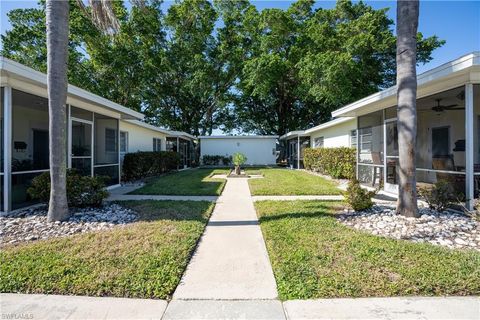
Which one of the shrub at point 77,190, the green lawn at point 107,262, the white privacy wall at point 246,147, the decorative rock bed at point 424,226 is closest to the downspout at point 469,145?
the decorative rock bed at point 424,226

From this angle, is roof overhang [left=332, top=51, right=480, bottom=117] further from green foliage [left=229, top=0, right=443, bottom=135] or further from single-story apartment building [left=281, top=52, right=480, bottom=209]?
green foliage [left=229, top=0, right=443, bottom=135]

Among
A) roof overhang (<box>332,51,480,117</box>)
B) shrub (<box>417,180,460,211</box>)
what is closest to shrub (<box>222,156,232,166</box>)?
roof overhang (<box>332,51,480,117</box>)

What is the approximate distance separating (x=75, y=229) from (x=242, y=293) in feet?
11.7

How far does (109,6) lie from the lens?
18.9ft

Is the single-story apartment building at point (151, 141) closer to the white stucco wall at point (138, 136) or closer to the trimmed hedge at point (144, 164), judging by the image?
the white stucco wall at point (138, 136)

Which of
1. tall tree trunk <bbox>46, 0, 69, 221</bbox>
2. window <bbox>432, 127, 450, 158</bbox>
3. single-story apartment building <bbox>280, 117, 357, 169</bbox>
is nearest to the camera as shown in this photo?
tall tree trunk <bbox>46, 0, 69, 221</bbox>

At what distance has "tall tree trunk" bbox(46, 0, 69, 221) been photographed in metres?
5.12

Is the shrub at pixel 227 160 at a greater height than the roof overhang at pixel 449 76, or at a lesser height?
lesser

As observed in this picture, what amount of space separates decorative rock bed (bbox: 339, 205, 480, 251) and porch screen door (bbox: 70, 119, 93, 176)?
7.95 metres

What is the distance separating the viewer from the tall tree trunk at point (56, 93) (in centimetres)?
512

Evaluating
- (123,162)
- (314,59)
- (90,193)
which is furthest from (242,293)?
(314,59)

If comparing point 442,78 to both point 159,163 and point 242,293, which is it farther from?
point 159,163

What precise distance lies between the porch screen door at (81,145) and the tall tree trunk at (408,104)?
8812mm

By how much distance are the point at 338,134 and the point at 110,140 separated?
11.0 m
